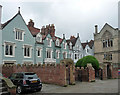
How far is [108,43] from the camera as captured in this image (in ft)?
134

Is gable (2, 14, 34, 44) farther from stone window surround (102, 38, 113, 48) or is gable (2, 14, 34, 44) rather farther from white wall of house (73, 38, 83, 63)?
stone window surround (102, 38, 113, 48)

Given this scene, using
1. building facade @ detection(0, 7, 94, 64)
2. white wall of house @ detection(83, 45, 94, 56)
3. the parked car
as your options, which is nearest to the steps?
the parked car

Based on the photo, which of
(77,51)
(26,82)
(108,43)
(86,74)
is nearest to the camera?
→ (26,82)

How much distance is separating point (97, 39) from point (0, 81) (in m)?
36.8

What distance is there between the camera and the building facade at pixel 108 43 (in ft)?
126

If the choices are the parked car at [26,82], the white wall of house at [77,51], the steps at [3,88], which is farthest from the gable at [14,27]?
the white wall of house at [77,51]

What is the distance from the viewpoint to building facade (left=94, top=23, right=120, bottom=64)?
38.3 metres

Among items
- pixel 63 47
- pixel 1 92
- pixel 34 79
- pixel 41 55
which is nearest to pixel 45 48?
pixel 41 55

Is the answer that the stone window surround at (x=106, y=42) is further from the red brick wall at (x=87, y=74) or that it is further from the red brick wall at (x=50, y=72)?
the red brick wall at (x=50, y=72)

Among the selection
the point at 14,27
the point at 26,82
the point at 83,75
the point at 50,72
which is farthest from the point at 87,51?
the point at 26,82

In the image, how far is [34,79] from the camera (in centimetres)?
1175

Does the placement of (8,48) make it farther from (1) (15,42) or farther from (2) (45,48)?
Answer: (2) (45,48)

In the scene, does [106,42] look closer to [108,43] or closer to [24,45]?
[108,43]

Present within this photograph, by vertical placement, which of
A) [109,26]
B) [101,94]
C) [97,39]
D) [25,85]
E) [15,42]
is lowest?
[101,94]
